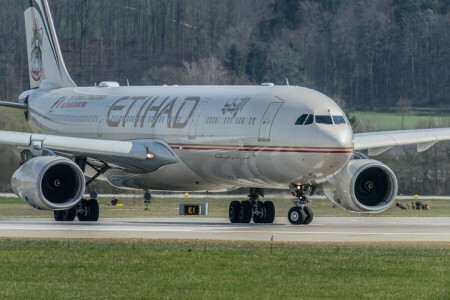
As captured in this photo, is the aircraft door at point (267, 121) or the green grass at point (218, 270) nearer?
the green grass at point (218, 270)

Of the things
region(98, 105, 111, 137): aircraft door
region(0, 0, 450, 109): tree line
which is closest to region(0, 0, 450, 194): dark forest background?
region(0, 0, 450, 109): tree line

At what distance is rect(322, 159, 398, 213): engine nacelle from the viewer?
3347 cm

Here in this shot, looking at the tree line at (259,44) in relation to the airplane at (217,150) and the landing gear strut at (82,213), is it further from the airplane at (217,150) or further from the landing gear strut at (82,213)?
the landing gear strut at (82,213)

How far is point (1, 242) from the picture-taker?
87.0 ft

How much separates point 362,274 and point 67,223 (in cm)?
1645

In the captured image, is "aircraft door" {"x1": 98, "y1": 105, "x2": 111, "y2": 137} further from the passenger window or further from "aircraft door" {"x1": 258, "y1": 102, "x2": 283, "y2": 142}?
the passenger window

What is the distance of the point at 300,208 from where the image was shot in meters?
33.2

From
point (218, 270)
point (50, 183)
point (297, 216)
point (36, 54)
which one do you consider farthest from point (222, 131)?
point (36, 54)

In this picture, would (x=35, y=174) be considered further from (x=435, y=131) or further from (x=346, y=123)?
(x=435, y=131)

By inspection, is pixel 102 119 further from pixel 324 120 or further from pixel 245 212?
pixel 324 120

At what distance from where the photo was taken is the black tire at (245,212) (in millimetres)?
35812

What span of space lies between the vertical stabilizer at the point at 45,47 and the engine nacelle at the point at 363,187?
15.1 metres

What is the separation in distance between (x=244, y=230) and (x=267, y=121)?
3307mm

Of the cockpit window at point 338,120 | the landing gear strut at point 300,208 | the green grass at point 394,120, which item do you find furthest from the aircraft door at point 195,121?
the green grass at point 394,120
